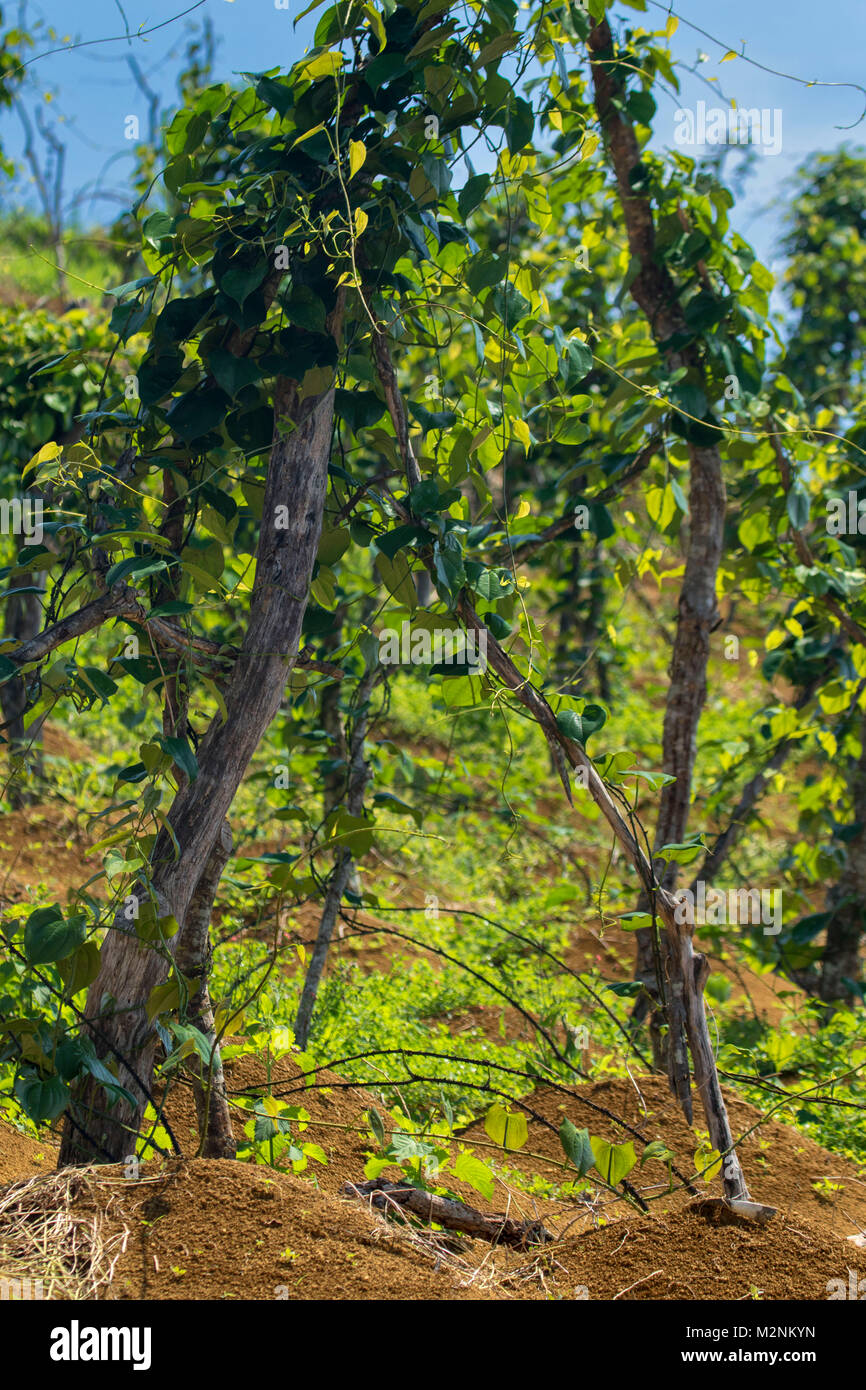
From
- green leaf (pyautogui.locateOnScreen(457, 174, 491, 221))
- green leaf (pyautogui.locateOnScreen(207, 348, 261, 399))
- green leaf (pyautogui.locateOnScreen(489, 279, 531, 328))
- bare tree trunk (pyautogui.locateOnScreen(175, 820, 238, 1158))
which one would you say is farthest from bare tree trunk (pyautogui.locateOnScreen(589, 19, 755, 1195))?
green leaf (pyautogui.locateOnScreen(207, 348, 261, 399))

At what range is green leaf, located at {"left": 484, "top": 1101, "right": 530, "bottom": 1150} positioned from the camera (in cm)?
140

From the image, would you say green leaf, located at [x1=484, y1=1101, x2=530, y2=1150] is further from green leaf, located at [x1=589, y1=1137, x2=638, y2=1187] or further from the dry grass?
the dry grass

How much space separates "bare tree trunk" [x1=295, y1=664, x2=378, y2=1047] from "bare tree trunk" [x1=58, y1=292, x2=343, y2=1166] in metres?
0.68

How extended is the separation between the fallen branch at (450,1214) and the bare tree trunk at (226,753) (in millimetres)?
393

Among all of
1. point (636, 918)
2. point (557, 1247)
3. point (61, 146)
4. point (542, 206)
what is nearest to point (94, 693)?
point (636, 918)

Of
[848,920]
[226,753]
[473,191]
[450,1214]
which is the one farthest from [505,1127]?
[848,920]

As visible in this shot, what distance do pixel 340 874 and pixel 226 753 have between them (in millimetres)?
890

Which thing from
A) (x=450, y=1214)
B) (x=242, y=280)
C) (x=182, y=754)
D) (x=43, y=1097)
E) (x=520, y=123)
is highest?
(x=520, y=123)

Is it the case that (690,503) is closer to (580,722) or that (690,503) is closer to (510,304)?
(510,304)

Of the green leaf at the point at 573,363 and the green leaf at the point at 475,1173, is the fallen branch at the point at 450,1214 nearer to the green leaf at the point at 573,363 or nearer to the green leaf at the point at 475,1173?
the green leaf at the point at 475,1173

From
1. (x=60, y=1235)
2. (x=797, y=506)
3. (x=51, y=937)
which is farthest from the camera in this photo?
(x=797, y=506)

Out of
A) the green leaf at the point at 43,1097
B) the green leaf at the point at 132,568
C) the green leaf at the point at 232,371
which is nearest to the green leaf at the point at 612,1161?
the green leaf at the point at 43,1097

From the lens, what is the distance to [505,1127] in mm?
1399
